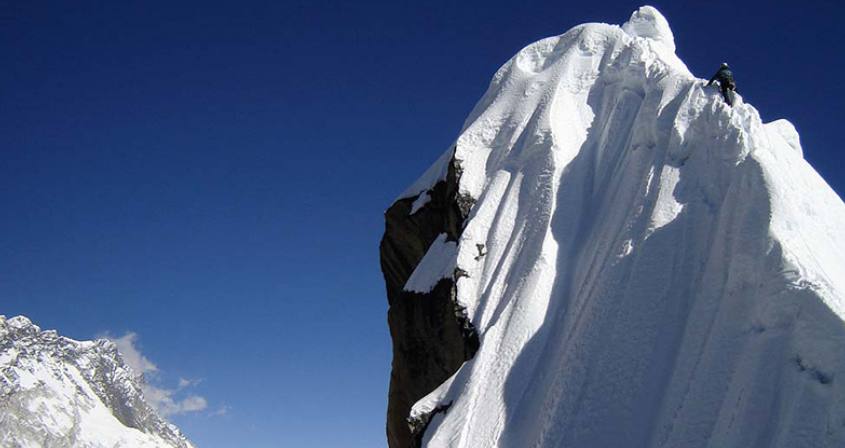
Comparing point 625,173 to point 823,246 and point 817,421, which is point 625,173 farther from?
point 817,421

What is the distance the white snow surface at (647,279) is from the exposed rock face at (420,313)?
27.6 inches

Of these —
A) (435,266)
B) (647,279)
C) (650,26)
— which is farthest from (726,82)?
(650,26)

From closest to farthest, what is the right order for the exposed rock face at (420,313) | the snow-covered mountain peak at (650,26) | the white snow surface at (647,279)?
1. the white snow surface at (647,279)
2. the exposed rock face at (420,313)
3. the snow-covered mountain peak at (650,26)

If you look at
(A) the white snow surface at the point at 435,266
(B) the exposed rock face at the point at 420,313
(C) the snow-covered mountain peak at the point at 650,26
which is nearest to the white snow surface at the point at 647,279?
(A) the white snow surface at the point at 435,266

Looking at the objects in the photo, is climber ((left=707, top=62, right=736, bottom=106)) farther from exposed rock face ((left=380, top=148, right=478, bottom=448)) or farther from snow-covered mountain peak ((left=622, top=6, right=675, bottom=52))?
snow-covered mountain peak ((left=622, top=6, right=675, bottom=52))

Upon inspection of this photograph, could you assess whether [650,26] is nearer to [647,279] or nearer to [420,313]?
[420,313]

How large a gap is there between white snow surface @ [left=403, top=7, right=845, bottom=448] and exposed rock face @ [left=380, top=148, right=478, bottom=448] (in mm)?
702

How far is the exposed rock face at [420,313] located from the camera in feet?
69.5

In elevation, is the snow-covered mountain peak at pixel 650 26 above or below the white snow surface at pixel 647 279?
above

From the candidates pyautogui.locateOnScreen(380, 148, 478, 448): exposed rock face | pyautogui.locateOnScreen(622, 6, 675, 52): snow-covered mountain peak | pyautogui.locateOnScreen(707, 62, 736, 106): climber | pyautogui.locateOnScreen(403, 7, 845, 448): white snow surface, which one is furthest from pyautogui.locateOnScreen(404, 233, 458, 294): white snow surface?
pyautogui.locateOnScreen(622, 6, 675, 52): snow-covered mountain peak

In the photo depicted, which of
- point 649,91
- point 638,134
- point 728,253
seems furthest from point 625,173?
point 728,253

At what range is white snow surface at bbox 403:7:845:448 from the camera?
1077cm

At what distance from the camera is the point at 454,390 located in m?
17.9

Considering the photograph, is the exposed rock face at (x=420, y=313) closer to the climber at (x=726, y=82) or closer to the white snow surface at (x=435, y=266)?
the white snow surface at (x=435, y=266)
